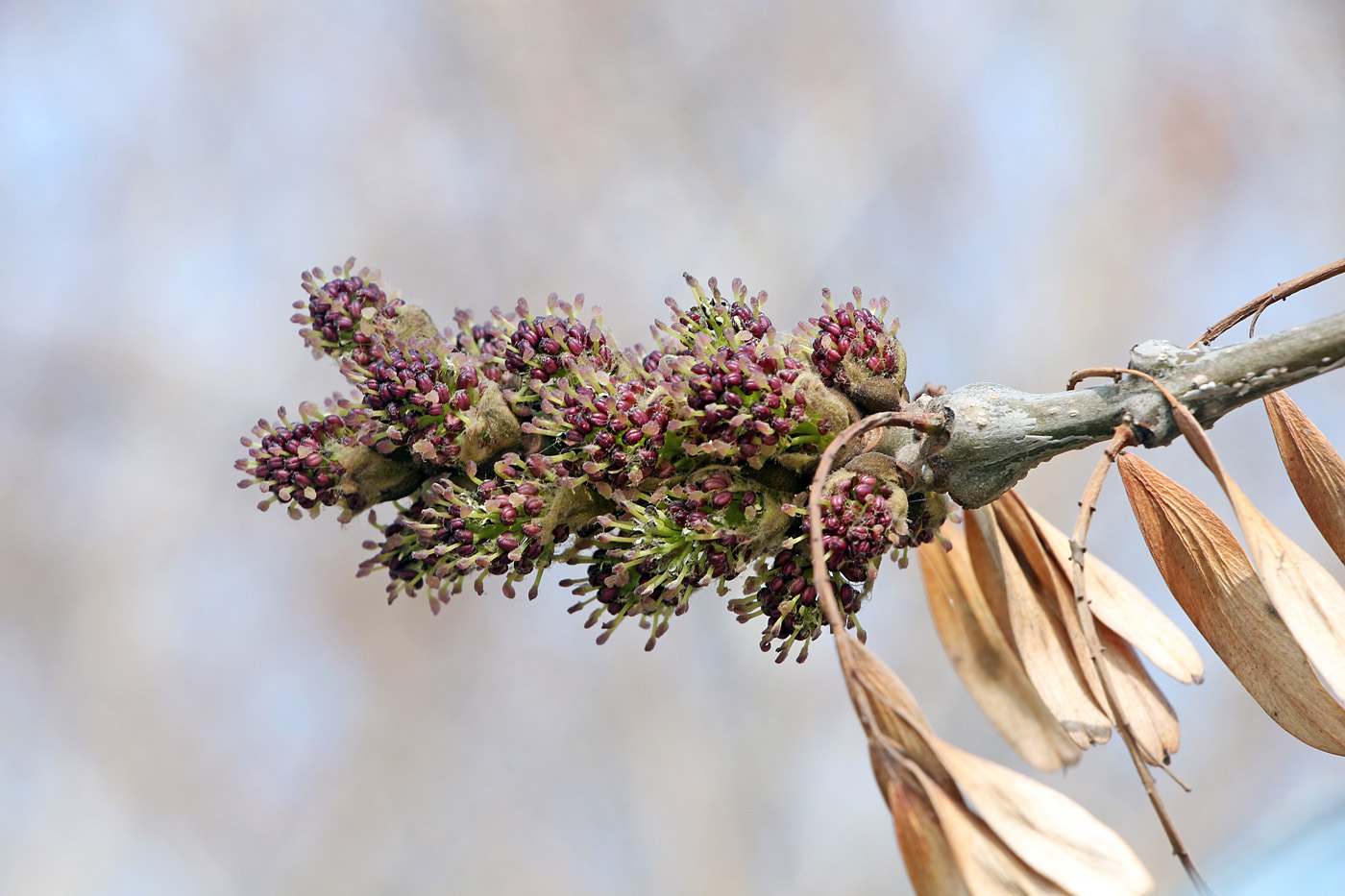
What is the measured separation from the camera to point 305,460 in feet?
2.47

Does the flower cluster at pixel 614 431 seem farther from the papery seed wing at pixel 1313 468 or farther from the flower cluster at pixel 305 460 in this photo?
the papery seed wing at pixel 1313 468

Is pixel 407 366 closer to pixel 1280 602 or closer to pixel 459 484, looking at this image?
pixel 459 484

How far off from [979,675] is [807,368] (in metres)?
0.38

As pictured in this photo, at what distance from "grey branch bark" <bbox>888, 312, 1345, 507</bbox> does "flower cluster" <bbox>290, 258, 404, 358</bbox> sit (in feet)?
1.50

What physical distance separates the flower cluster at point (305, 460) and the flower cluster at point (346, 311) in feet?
0.22

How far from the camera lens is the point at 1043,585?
0.84m

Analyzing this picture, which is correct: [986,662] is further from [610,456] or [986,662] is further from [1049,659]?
[610,456]

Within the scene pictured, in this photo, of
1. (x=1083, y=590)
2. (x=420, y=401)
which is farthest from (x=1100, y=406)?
(x=420, y=401)

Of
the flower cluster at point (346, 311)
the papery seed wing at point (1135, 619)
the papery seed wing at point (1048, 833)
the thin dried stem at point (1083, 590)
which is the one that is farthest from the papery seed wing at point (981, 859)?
the flower cluster at point (346, 311)

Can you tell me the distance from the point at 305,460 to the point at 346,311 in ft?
0.47

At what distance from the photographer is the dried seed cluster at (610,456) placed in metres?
0.68

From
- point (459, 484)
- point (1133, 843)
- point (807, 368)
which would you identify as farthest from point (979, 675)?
point (1133, 843)

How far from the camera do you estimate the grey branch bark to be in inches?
24.6

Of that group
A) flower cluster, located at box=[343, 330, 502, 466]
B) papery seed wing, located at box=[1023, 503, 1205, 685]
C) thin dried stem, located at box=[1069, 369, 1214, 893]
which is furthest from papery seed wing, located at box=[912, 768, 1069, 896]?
flower cluster, located at box=[343, 330, 502, 466]
